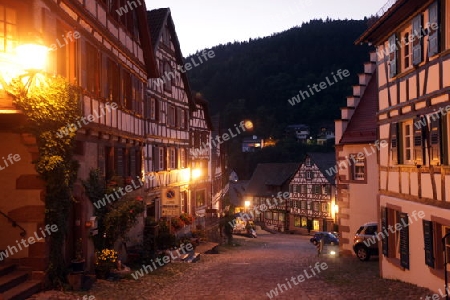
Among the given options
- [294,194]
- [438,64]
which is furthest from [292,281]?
[294,194]

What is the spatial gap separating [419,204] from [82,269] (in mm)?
8954

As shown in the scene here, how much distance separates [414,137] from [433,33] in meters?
3.00

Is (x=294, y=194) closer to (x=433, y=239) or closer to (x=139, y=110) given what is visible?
(x=139, y=110)

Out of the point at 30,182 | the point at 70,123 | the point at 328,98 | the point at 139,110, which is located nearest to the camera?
the point at 30,182

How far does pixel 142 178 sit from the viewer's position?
20.7 meters

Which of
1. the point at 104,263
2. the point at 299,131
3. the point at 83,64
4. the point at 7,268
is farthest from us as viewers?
the point at 299,131

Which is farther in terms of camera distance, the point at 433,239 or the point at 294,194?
Answer: the point at 294,194

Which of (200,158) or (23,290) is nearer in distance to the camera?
(23,290)

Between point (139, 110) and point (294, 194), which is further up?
point (139, 110)

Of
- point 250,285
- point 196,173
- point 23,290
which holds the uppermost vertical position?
point 196,173

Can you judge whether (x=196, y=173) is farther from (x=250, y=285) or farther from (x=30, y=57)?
(x=30, y=57)

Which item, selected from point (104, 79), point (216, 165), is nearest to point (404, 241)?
point (104, 79)

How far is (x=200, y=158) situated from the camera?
38.5m

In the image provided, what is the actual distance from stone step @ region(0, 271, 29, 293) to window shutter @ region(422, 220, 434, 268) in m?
9.78
